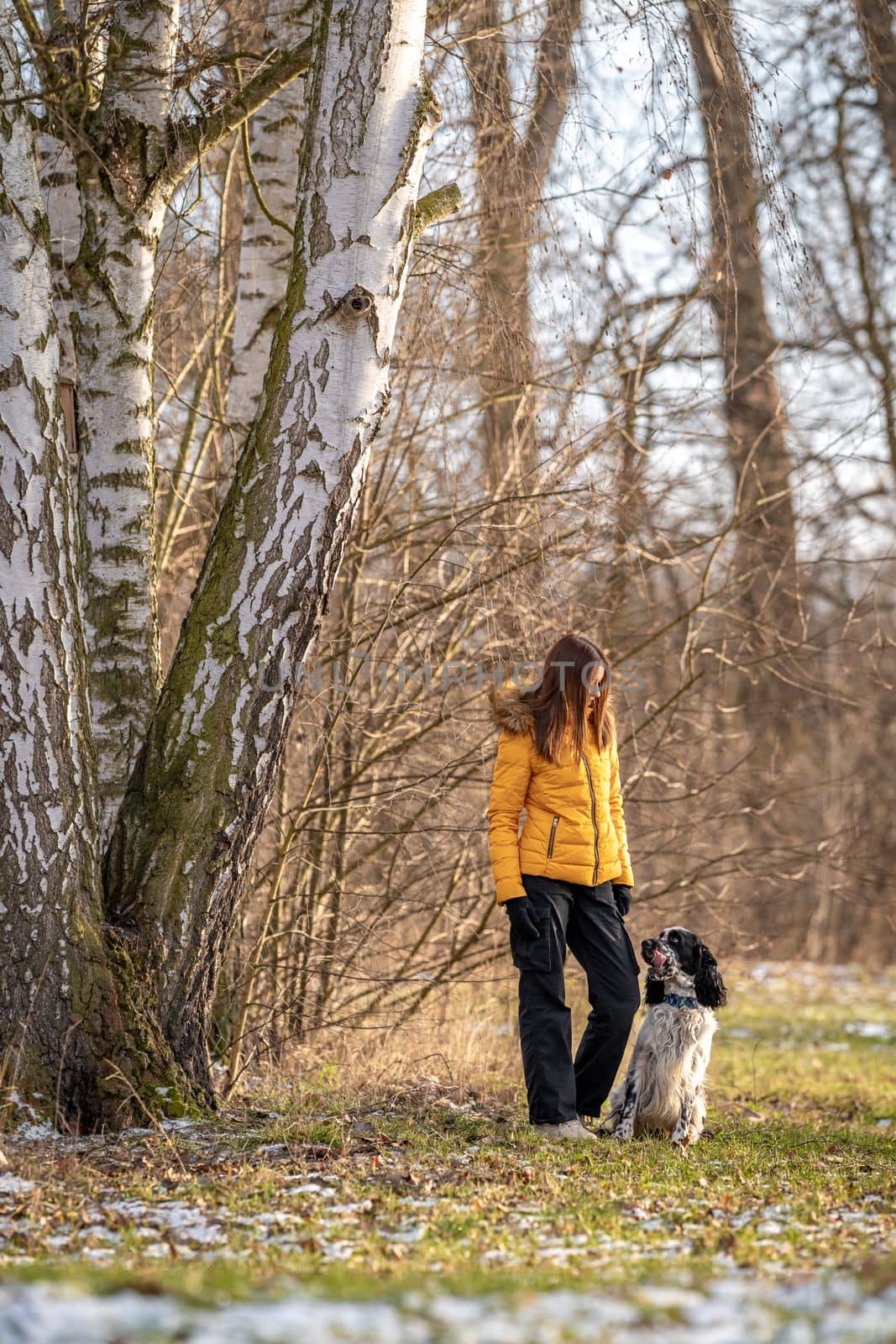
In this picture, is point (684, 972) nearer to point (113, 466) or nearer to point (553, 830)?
point (553, 830)

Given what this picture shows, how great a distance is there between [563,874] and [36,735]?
6.75 ft

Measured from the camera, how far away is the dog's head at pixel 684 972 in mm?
5102

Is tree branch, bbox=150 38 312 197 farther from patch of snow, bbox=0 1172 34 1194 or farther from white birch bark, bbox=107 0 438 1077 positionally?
Result: patch of snow, bbox=0 1172 34 1194

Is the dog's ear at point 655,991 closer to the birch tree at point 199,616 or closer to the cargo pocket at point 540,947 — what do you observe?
the cargo pocket at point 540,947

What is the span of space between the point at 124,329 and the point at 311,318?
3.44 ft

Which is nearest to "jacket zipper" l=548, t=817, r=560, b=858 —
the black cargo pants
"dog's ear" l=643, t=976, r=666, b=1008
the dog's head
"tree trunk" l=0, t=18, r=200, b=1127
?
the black cargo pants

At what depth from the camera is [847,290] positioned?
14.3m

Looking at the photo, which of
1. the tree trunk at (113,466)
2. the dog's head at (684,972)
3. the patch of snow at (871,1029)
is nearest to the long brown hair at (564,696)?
the dog's head at (684,972)

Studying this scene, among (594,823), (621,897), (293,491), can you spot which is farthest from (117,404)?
(621,897)

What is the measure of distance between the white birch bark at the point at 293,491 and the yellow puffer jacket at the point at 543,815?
951 mm

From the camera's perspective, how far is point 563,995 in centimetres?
508

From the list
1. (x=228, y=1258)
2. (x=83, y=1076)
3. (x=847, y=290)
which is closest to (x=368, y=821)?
(x=83, y=1076)

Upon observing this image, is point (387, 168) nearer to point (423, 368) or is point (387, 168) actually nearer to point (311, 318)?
Result: point (311, 318)

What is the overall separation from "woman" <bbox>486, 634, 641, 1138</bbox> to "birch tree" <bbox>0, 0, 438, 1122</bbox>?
99 cm
